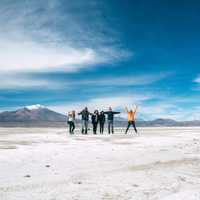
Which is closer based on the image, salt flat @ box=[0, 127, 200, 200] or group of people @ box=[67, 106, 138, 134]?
salt flat @ box=[0, 127, 200, 200]

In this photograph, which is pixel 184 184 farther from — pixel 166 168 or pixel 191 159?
pixel 191 159

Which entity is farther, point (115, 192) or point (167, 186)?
point (167, 186)

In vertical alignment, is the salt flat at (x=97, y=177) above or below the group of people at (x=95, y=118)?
below

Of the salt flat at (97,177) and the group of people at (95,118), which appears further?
the group of people at (95,118)

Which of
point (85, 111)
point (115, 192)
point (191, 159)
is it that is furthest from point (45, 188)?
point (85, 111)

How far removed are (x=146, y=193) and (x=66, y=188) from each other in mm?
1720

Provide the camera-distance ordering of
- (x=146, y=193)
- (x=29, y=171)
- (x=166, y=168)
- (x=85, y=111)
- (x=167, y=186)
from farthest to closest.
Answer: (x=85, y=111) < (x=166, y=168) < (x=29, y=171) < (x=167, y=186) < (x=146, y=193)

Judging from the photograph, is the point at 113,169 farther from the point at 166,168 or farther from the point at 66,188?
the point at 66,188

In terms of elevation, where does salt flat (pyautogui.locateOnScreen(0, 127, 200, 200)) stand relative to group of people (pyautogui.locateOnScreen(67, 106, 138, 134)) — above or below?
below

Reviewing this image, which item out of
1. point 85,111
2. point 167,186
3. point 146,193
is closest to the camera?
point 146,193

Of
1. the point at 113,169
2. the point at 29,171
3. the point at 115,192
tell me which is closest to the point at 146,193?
the point at 115,192

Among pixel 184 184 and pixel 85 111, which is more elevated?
pixel 85 111

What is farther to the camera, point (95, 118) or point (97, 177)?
point (95, 118)

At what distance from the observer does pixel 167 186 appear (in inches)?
315
